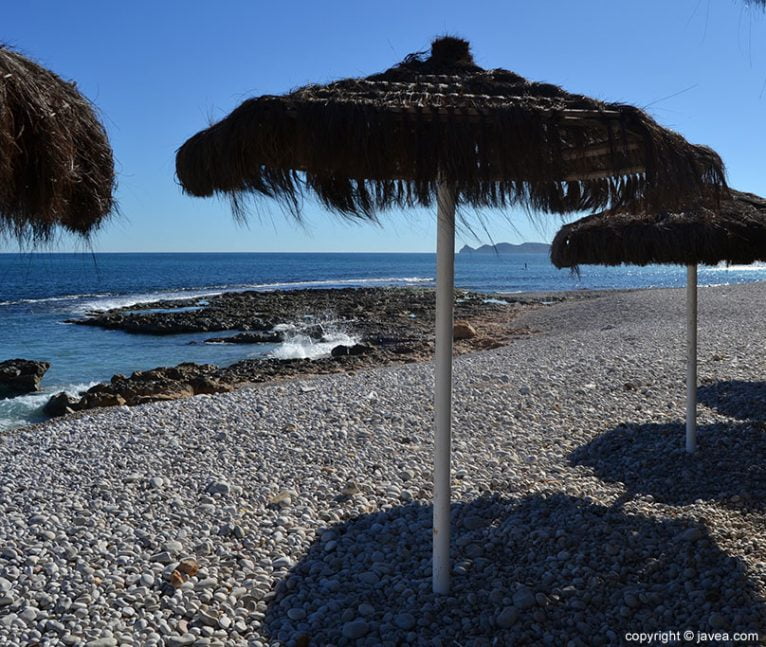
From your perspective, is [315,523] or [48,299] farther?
[48,299]

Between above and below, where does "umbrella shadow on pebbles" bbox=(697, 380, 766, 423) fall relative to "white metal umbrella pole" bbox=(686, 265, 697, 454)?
below

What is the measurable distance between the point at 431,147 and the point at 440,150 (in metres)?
0.03

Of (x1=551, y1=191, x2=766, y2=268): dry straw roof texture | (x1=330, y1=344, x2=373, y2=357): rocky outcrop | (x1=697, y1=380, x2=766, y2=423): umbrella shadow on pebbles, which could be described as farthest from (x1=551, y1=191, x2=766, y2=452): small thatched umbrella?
(x1=330, y1=344, x2=373, y2=357): rocky outcrop

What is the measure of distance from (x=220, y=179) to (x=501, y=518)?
8.67ft

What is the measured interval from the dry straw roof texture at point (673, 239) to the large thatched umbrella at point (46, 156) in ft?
10.3

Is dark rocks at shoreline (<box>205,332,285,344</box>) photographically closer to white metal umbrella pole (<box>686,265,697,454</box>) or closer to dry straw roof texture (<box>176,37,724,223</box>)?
white metal umbrella pole (<box>686,265,697,454</box>)

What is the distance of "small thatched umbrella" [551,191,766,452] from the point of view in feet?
14.6

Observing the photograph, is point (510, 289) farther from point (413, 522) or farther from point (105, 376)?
point (413, 522)

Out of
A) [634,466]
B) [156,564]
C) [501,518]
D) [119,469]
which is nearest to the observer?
[156,564]

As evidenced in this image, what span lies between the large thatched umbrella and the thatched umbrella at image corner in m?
0.44

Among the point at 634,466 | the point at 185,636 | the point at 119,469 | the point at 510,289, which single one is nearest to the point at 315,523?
the point at 185,636

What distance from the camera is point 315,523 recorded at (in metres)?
4.32

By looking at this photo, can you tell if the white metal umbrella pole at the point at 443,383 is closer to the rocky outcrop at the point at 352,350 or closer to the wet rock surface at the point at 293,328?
the wet rock surface at the point at 293,328

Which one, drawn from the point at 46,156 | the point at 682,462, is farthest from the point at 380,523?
the point at 46,156
